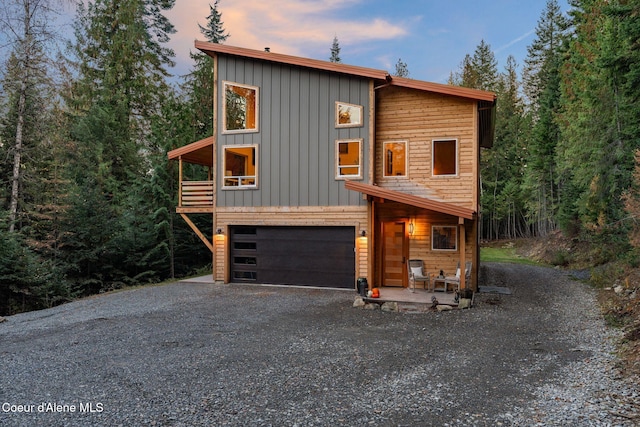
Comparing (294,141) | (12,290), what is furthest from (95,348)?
(294,141)

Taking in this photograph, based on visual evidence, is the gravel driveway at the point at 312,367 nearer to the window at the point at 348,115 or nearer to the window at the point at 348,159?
the window at the point at 348,159

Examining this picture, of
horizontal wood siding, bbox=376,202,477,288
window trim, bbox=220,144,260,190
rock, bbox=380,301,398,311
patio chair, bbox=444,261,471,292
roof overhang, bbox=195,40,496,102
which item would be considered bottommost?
rock, bbox=380,301,398,311

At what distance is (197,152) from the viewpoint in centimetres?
1428

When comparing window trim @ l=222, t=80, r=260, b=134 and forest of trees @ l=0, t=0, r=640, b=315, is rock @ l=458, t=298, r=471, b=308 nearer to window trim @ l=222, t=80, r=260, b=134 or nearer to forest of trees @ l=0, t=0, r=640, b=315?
forest of trees @ l=0, t=0, r=640, b=315

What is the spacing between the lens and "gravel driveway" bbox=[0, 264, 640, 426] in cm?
393

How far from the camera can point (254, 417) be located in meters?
3.85

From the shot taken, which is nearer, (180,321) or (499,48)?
(180,321)

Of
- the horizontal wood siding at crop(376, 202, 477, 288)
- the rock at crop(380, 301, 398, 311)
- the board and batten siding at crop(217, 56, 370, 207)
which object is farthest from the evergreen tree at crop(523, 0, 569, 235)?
the rock at crop(380, 301, 398, 311)

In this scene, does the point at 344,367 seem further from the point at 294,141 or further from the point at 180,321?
the point at 294,141

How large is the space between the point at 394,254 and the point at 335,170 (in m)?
3.17

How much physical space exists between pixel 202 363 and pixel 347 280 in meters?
6.95

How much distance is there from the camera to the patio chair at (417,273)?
11.0 m

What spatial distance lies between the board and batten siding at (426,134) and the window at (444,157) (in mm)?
122

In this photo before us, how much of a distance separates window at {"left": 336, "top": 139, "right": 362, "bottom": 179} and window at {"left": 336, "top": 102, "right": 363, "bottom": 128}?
0.52 meters
